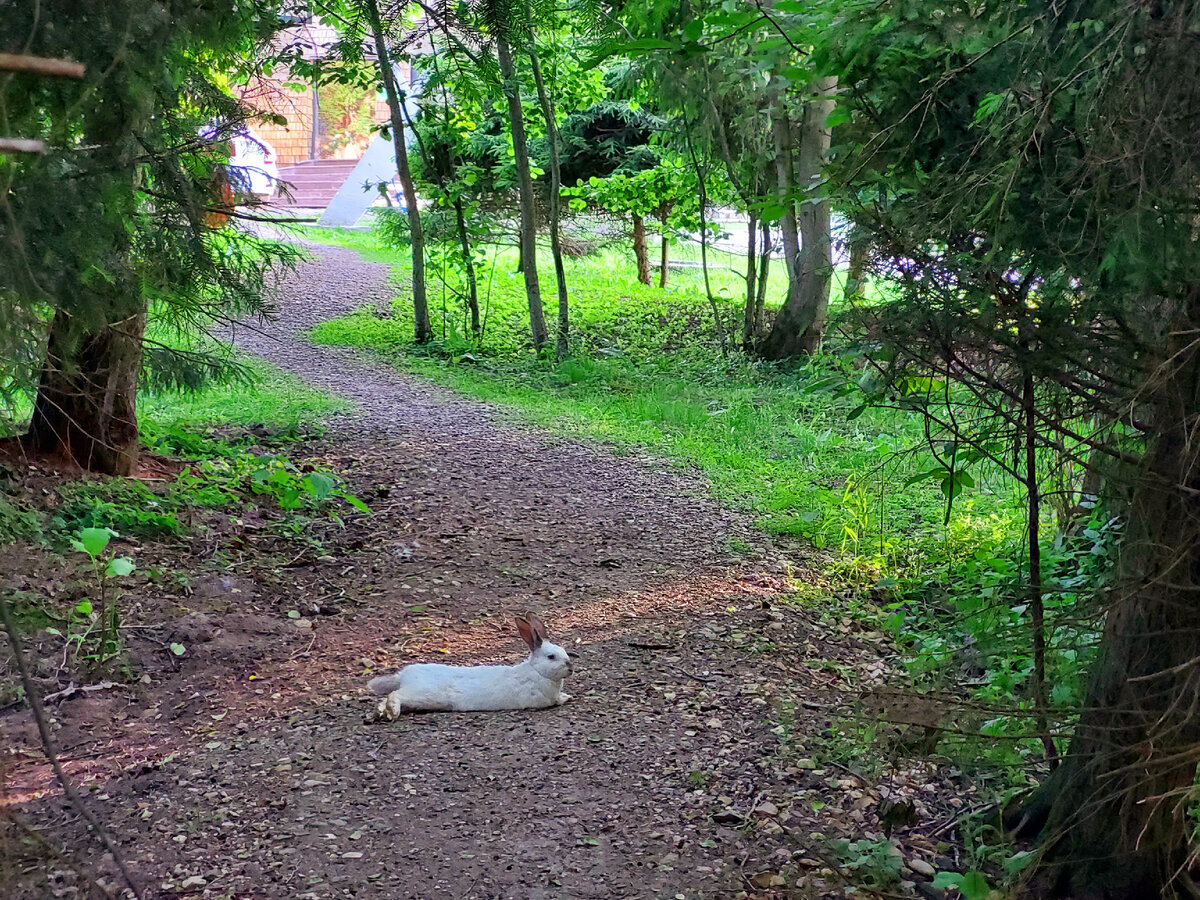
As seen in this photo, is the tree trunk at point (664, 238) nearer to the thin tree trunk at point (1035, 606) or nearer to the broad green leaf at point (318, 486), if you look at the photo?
the broad green leaf at point (318, 486)

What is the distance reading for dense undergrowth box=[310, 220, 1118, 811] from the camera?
10.4 ft

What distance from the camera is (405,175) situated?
476 inches

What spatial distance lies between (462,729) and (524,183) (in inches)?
358

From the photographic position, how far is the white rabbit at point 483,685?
4062 millimetres

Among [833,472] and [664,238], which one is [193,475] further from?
[664,238]

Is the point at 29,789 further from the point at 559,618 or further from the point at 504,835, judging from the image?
the point at 559,618

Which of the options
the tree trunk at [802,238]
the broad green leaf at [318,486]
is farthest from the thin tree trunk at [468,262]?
the broad green leaf at [318,486]

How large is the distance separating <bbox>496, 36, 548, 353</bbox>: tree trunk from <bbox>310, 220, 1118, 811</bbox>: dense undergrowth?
1.78ft

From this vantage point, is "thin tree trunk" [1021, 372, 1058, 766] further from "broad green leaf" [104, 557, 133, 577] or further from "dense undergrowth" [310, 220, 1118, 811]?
"broad green leaf" [104, 557, 133, 577]

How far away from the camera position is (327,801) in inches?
134

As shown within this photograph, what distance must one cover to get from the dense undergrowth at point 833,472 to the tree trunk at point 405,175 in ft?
1.44

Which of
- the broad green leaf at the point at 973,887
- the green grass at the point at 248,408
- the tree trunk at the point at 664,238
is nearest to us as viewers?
the broad green leaf at the point at 973,887

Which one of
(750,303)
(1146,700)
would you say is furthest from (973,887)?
(750,303)

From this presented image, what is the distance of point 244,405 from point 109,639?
5.08m
